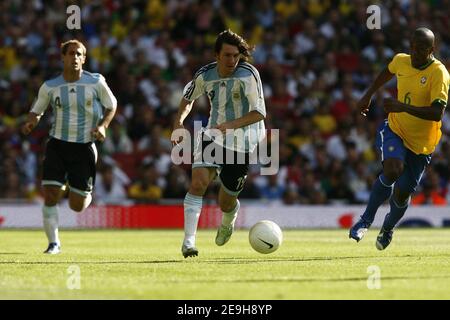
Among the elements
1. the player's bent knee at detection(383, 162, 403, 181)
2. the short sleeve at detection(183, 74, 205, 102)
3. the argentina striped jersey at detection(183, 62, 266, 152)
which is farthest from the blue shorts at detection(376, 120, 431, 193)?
the short sleeve at detection(183, 74, 205, 102)

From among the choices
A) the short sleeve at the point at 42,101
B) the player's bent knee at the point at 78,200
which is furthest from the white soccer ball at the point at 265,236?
the short sleeve at the point at 42,101

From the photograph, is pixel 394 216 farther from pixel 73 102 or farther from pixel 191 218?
pixel 73 102

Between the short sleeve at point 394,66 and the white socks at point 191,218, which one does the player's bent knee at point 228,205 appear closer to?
the white socks at point 191,218

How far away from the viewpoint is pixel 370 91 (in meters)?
12.0

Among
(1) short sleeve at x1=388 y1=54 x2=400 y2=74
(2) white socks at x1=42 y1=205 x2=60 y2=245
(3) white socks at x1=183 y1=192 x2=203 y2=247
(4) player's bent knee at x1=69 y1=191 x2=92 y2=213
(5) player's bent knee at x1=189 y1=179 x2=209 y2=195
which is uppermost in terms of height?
(1) short sleeve at x1=388 y1=54 x2=400 y2=74

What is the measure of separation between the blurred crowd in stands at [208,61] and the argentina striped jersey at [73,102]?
25.0 feet

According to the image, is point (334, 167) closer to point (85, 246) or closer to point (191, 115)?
point (191, 115)

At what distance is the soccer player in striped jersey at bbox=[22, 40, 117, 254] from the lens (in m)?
12.5

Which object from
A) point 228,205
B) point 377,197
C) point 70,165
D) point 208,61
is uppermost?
point 208,61

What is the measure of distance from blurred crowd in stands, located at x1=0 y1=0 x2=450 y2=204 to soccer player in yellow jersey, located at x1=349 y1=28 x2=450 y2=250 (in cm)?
887

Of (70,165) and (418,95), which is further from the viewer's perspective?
(70,165)

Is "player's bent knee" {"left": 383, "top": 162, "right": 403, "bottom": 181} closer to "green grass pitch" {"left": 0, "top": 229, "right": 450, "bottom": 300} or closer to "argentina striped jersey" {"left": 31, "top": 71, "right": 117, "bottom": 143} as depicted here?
"green grass pitch" {"left": 0, "top": 229, "right": 450, "bottom": 300}

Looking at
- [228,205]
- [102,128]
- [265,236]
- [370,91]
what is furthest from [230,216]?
[370,91]

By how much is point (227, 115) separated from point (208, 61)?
11911 mm
